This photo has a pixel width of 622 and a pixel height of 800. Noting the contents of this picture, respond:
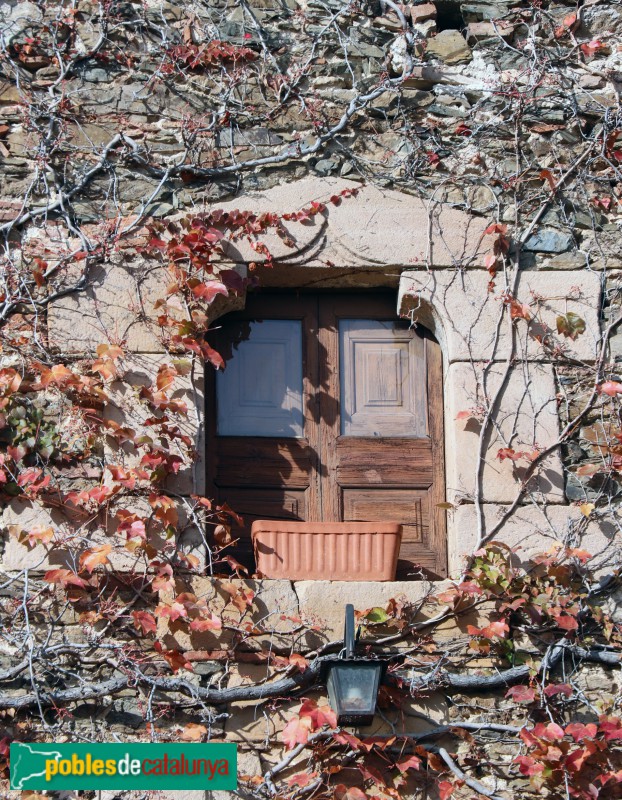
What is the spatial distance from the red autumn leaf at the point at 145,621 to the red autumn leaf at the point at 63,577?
0.74 feet

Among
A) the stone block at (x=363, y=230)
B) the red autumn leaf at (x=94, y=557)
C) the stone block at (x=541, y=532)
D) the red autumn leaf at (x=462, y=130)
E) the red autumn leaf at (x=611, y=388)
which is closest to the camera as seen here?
the red autumn leaf at (x=94, y=557)

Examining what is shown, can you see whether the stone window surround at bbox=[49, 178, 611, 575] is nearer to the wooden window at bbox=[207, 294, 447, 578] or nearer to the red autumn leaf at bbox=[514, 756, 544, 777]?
the wooden window at bbox=[207, 294, 447, 578]

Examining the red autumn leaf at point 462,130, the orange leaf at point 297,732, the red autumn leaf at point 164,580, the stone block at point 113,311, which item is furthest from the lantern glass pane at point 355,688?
the red autumn leaf at point 462,130

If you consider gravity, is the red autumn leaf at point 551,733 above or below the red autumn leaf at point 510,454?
below

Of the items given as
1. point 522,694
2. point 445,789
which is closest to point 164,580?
point 445,789

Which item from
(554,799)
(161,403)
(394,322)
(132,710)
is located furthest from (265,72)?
(554,799)

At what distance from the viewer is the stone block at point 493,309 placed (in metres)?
5.11

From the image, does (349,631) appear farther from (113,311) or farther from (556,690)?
(113,311)

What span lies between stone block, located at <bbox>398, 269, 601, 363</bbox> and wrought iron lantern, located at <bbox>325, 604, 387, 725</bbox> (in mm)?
1354

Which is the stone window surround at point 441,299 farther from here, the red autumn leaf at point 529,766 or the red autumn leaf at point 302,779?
the red autumn leaf at point 302,779

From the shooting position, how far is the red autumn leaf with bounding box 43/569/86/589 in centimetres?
455

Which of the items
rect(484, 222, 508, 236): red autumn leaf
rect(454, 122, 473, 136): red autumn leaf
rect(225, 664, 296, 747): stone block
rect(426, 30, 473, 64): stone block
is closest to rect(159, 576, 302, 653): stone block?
rect(225, 664, 296, 747): stone block

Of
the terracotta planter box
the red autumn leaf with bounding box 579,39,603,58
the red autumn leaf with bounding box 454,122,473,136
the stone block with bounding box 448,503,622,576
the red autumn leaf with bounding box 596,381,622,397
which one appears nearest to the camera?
the terracotta planter box

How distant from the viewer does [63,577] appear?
4562mm
